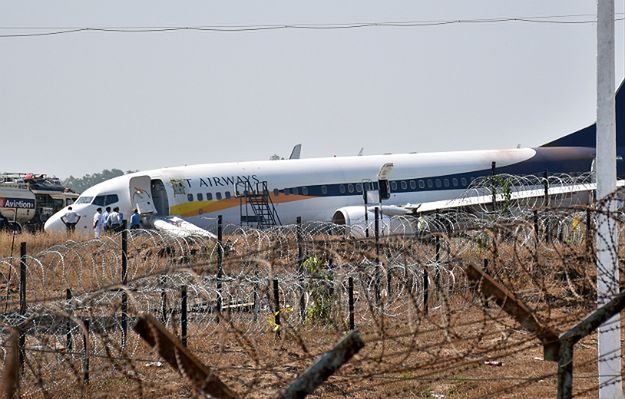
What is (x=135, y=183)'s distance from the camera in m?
30.0

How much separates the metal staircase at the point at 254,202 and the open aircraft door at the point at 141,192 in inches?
106

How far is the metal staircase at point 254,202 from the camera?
29.9 meters

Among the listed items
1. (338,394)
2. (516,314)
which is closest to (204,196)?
(338,394)

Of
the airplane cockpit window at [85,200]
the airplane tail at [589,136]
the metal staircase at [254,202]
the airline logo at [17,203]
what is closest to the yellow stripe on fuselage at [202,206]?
the metal staircase at [254,202]

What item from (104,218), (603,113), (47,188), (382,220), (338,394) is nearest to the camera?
(603,113)

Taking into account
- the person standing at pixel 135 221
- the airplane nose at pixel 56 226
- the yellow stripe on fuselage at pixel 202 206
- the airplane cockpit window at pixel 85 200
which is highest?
the airplane cockpit window at pixel 85 200

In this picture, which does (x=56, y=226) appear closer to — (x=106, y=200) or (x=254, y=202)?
(x=106, y=200)

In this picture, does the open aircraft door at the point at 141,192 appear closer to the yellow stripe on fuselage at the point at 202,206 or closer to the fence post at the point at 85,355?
the yellow stripe on fuselage at the point at 202,206

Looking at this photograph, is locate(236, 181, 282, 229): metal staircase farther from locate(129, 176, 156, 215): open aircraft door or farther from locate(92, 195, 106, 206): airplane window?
locate(92, 195, 106, 206): airplane window

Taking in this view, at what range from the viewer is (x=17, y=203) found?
42.1 meters

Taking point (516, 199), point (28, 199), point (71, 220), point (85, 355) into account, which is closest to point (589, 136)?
point (516, 199)

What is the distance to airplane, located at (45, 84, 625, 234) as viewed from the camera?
29516 millimetres

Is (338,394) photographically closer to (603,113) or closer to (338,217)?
(603,113)

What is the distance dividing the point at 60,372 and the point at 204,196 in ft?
63.0
